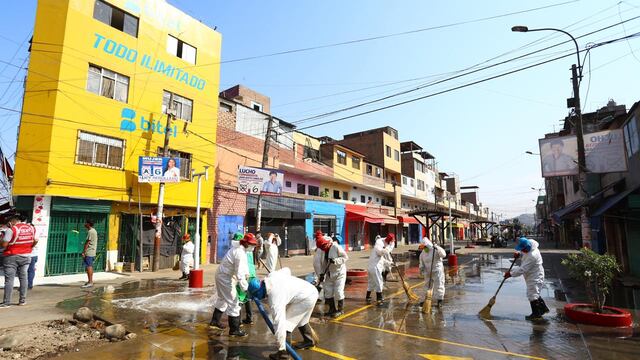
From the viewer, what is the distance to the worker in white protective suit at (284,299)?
171 inches

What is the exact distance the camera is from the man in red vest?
754 centimetres

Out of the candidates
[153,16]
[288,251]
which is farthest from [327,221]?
[153,16]

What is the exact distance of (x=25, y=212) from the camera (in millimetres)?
12656

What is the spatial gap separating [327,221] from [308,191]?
9.56 feet

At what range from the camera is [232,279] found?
19.7 ft

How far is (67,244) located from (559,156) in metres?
18.3

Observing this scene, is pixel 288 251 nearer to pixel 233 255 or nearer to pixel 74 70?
pixel 74 70

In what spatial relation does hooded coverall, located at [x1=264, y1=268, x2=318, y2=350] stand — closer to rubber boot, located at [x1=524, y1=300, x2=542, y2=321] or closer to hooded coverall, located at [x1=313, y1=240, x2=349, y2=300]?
hooded coverall, located at [x1=313, y1=240, x2=349, y2=300]

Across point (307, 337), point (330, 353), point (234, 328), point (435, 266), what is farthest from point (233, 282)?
point (435, 266)

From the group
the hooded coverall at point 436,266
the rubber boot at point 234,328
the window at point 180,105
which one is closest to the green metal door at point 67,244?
the window at point 180,105

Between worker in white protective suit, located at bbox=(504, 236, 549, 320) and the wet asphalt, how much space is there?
24 cm

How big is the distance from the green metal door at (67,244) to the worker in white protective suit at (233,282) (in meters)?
10.1

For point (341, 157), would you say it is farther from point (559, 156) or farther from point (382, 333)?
point (382, 333)

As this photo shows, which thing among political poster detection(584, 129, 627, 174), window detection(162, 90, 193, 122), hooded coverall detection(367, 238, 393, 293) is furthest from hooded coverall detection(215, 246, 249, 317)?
window detection(162, 90, 193, 122)
